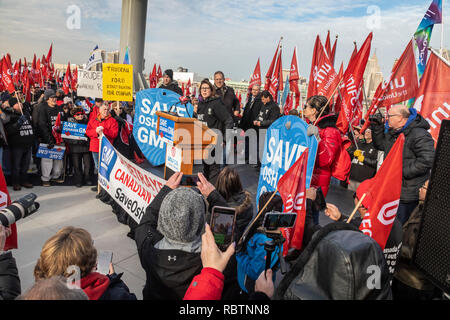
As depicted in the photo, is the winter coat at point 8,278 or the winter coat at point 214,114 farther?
the winter coat at point 214,114

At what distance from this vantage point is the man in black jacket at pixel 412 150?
3695 millimetres

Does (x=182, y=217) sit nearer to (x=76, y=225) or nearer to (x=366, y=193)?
(x=366, y=193)

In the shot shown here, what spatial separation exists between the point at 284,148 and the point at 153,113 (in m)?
3.97

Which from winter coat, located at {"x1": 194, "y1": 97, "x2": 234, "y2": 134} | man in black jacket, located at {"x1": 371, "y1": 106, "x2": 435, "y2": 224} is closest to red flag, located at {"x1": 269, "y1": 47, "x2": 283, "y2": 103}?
winter coat, located at {"x1": 194, "y1": 97, "x2": 234, "y2": 134}

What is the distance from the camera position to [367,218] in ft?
7.22

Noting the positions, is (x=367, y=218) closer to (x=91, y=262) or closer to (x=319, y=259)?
(x=319, y=259)

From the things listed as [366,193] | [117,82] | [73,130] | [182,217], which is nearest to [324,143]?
[366,193]

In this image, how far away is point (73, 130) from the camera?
621cm

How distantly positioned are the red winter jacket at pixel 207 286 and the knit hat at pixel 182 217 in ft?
1.02

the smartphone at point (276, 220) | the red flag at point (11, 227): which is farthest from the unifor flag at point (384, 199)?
the red flag at point (11, 227)

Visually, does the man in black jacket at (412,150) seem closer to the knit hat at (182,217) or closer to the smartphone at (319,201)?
the smartphone at (319,201)

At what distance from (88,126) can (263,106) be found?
435 cm

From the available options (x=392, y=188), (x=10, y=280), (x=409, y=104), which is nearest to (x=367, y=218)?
(x=392, y=188)

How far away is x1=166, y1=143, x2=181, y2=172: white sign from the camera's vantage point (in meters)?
4.80
